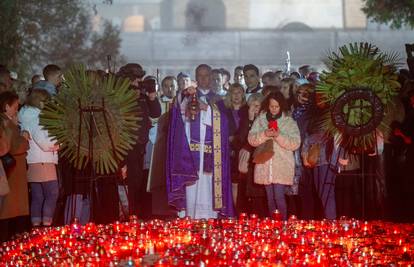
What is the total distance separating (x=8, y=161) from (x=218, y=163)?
3202 mm

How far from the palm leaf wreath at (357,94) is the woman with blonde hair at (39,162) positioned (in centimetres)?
365

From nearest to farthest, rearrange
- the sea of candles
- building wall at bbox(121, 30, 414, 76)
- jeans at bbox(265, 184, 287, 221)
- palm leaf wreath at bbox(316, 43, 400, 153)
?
the sea of candles < palm leaf wreath at bbox(316, 43, 400, 153) < jeans at bbox(265, 184, 287, 221) < building wall at bbox(121, 30, 414, 76)

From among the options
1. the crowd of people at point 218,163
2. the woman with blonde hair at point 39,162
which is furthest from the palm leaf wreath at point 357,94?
the woman with blonde hair at point 39,162

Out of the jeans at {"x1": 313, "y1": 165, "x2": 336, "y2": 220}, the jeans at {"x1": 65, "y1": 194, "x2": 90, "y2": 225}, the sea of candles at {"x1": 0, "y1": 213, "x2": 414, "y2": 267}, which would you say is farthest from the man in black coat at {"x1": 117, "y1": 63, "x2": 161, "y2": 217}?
the sea of candles at {"x1": 0, "y1": 213, "x2": 414, "y2": 267}

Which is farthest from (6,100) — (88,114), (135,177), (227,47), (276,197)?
(227,47)

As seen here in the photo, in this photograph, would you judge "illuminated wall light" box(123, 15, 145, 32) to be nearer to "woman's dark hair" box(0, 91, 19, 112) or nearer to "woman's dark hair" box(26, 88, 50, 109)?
"woman's dark hair" box(26, 88, 50, 109)

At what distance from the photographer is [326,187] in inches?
592

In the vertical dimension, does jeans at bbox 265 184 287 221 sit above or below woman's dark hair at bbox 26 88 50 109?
below

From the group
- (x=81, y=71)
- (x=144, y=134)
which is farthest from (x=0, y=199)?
(x=144, y=134)

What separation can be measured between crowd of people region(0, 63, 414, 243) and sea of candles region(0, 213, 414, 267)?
6.64 ft

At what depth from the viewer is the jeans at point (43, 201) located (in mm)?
14102

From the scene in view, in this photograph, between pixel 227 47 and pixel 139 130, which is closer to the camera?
pixel 139 130

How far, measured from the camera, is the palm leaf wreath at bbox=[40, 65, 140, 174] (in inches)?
488

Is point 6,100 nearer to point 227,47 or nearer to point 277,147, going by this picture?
point 277,147
